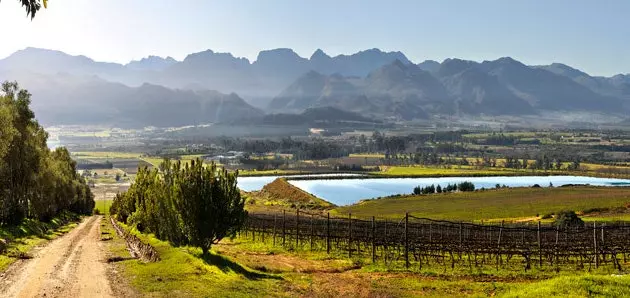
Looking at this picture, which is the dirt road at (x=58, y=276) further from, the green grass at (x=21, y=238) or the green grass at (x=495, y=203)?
the green grass at (x=495, y=203)

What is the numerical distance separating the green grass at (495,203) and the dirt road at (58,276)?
82.2 meters

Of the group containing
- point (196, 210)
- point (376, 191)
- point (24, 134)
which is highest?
point (24, 134)

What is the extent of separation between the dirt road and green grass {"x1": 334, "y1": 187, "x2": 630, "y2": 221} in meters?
82.2

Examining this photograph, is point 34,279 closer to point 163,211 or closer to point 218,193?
point 218,193

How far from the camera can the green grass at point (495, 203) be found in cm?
11162

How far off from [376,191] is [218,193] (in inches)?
6431

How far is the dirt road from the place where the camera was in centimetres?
2508

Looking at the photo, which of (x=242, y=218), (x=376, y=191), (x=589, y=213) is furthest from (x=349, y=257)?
(x=376, y=191)

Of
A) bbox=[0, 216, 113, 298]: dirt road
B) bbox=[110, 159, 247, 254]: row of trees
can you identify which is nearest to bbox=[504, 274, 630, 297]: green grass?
bbox=[0, 216, 113, 298]: dirt road

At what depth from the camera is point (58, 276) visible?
2927cm

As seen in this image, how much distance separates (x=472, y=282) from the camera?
34.5 metres

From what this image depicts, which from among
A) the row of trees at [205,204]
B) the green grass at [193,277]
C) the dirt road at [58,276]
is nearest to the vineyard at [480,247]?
the row of trees at [205,204]

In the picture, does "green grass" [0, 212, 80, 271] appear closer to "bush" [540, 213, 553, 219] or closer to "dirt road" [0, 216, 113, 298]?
"dirt road" [0, 216, 113, 298]

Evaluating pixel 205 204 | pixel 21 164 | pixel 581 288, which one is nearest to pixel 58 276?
pixel 205 204
